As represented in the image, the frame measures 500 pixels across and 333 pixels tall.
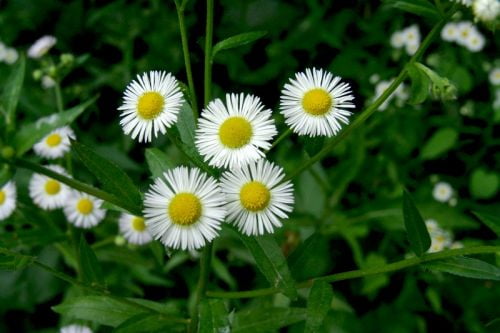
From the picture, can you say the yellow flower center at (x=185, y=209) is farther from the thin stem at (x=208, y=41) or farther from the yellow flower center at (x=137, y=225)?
the yellow flower center at (x=137, y=225)

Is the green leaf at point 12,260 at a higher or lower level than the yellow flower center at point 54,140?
lower

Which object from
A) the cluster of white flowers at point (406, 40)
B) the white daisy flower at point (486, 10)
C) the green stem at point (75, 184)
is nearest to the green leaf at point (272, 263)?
the green stem at point (75, 184)

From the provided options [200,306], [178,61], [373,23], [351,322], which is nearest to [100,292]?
[200,306]

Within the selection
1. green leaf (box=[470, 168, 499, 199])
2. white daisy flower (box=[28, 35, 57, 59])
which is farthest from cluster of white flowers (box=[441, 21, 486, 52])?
white daisy flower (box=[28, 35, 57, 59])

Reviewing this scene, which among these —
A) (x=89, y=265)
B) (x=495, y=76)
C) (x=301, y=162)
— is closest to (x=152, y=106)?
(x=89, y=265)

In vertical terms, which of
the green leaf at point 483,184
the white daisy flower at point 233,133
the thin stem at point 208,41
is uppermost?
the green leaf at point 483,184

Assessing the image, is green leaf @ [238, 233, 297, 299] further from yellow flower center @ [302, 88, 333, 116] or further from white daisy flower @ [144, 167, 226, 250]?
yellow flower center @ [302, 88, 333, 116]
